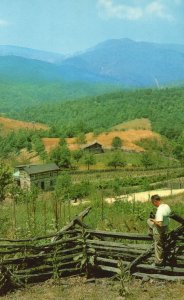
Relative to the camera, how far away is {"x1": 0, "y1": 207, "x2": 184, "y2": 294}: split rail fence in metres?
10.1

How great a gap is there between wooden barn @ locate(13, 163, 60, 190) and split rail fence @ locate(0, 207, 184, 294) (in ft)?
Result: 205

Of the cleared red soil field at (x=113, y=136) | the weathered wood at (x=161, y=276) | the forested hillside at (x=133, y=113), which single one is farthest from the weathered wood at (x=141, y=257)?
the forested hillside at (x=133, y=113)

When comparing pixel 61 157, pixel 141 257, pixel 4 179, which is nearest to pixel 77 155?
pixel 61 157

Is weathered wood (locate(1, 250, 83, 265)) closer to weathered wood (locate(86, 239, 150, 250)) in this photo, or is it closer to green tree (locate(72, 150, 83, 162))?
weathered wood (locate(86, 239, 150, 250))

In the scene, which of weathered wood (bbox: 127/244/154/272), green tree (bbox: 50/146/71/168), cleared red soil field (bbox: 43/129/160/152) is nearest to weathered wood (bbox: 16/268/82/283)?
weathered wood (bbox: 127/244/154/272)

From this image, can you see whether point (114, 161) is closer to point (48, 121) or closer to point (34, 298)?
point (34, 298)

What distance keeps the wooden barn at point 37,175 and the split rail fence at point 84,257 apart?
62.4 m

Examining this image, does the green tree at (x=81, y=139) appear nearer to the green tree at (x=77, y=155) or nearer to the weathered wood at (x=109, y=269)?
the green tree at (x=77, y=155)

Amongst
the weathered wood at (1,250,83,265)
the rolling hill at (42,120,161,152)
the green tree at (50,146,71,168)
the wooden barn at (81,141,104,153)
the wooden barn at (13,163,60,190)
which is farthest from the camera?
the rolling hill at (42,120,161,152)

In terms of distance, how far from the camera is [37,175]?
7356cm

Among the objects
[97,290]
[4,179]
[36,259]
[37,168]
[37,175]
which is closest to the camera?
[97,290]

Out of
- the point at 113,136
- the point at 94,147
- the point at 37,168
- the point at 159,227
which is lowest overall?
the point at 159,227

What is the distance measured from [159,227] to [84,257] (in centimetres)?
180

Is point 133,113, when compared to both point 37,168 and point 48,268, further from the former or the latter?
point 48,268
